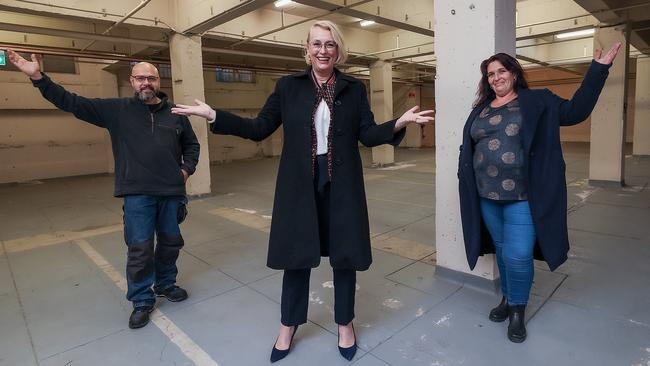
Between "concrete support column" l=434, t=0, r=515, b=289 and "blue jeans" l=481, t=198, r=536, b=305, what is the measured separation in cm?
50

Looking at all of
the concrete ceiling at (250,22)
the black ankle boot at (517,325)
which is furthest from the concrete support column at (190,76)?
the black ankle boot at (517,325)

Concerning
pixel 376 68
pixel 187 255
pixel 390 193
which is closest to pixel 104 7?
pixel 187 255

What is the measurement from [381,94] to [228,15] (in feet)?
18.2

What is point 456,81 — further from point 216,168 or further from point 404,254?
point 216,168

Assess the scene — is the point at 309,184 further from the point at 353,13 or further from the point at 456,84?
Result: the point at 353,13

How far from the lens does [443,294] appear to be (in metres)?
2.79

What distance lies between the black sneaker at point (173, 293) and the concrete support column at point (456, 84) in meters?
1.96

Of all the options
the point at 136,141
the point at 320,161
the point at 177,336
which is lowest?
the point at 177,336

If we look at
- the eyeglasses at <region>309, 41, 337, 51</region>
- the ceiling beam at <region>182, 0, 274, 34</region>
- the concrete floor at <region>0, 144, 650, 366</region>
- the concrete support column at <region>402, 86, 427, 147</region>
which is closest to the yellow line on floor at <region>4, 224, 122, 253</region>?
the concrete floor at <region>0, 144, 650, 366</region>

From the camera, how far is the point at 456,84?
2744mm

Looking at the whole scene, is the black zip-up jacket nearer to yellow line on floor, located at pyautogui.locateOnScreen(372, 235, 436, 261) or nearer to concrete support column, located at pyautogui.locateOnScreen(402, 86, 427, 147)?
yellow line on floor, located at pyautogui.locateOnScreen(372, 235, 436, 261)

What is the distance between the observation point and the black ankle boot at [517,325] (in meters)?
2.17

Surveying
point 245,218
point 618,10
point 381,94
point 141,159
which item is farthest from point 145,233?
point 381,94

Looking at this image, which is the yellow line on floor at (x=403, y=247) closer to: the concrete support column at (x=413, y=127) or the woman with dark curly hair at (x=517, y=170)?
the woman with dark curly hair at (x=517, y=170)
